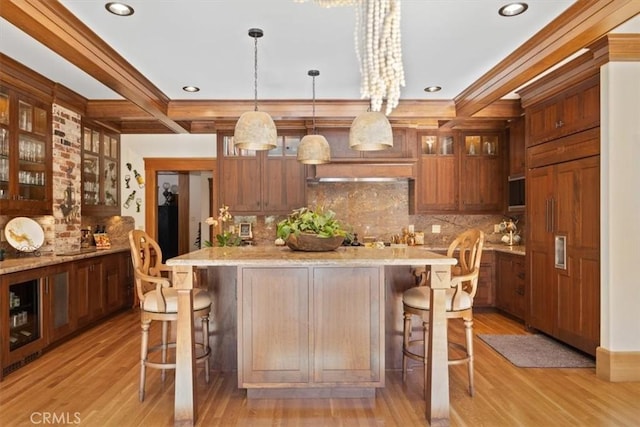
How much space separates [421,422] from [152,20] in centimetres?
315

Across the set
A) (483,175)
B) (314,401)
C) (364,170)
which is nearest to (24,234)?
(314,401)

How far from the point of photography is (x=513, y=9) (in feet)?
8.95

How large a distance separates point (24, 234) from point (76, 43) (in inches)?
85.4

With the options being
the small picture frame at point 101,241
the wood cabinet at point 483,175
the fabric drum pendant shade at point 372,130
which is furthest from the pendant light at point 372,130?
the small picture frame at point 101,241

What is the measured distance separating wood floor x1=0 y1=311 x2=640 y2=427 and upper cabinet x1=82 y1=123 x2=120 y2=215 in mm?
2307

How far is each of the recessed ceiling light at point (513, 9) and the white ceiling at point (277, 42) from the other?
4 cm

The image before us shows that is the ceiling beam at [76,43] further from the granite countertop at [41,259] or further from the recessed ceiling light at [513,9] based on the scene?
the recessed ceiling light at [513,9]

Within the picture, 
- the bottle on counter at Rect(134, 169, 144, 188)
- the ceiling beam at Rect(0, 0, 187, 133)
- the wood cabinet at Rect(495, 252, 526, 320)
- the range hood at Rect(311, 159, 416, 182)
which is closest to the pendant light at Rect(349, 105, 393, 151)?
the ceiling beam at Rect(0, 0, 187, 133)

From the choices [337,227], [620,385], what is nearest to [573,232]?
[620,385]

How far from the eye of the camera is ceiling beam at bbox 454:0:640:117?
2.54 meters

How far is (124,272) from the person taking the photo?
5.45m

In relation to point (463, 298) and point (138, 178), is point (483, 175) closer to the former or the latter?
point (463, 298)

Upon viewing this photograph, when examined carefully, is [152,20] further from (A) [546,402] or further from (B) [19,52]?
(A) [546,402]

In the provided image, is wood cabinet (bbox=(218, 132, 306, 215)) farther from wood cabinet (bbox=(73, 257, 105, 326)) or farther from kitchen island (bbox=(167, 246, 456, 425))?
kitchen island (bbox=(167, 246, 456, 425))
